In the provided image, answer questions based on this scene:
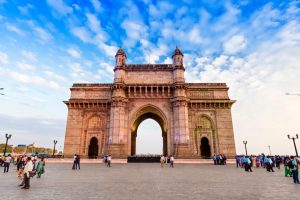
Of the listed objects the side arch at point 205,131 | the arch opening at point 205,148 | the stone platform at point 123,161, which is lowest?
the stone platform at point 123,161

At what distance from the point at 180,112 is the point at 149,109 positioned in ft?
18.7

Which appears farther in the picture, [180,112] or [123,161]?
[180,112]

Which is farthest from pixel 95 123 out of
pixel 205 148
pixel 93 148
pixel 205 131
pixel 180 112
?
pixel 205 148

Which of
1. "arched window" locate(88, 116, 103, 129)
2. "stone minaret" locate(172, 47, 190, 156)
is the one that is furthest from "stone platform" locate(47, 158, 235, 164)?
"arched window" locate(88, 116, 103, 129)

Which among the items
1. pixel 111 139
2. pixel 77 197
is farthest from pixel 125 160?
pixel 77 197

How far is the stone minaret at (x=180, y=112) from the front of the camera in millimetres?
28359

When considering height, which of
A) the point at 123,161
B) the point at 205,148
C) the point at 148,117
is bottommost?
the point at 123,161

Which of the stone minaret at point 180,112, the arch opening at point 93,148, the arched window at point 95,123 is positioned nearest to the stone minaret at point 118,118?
the arched window at point 95,123

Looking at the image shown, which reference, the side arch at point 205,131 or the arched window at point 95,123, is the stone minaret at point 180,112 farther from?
the arched window at point 95,123

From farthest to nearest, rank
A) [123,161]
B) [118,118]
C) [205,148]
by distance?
[205,148], [118,118], [123,161]

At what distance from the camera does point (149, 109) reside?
3300 centimetres

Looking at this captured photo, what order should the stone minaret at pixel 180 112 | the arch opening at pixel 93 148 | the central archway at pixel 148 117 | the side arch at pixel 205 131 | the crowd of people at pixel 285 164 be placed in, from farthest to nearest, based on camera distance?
the central archway at pixel 148 117 < the arch opening at pixel 93 148 < the side arch at pixel 205 131 < the stone minaret at pixel 180 112 < the crowd of people at pixel 285 164

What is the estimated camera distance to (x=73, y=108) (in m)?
32.2

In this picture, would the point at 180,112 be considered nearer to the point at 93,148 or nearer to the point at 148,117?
the point at 148,117
